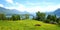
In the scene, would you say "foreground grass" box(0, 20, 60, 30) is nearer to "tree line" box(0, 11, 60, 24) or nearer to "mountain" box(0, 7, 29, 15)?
"tree line" box(0, 11, 60, 24)

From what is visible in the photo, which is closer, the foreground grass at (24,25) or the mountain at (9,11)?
the foreground grass at (24,25)

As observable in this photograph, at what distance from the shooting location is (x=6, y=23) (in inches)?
154

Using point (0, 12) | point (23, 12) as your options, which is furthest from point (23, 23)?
point (0, 12)

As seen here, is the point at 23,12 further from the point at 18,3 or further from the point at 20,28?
the point at 20,28

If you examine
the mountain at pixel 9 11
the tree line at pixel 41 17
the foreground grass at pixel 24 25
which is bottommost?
the foreground grass at pixel 24 25

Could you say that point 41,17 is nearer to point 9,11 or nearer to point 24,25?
point 24,25

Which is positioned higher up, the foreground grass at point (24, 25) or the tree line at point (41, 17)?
the tree line at point (41, 17)

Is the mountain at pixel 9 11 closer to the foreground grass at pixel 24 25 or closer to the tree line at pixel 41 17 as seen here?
the tree line at pixel 41 17

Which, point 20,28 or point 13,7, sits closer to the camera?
point 20,28

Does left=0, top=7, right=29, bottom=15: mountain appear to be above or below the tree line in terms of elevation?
above

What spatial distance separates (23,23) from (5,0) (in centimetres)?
116

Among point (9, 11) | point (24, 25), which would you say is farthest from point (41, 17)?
point (9, 11)

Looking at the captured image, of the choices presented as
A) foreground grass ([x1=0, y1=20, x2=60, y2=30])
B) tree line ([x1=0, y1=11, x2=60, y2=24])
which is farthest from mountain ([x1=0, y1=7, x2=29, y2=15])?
foreground grass ([x1=0, y1=20, x2=60, y2=30])

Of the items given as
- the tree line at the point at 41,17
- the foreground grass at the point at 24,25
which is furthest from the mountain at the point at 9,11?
the foreground grass at the point at 24,25
